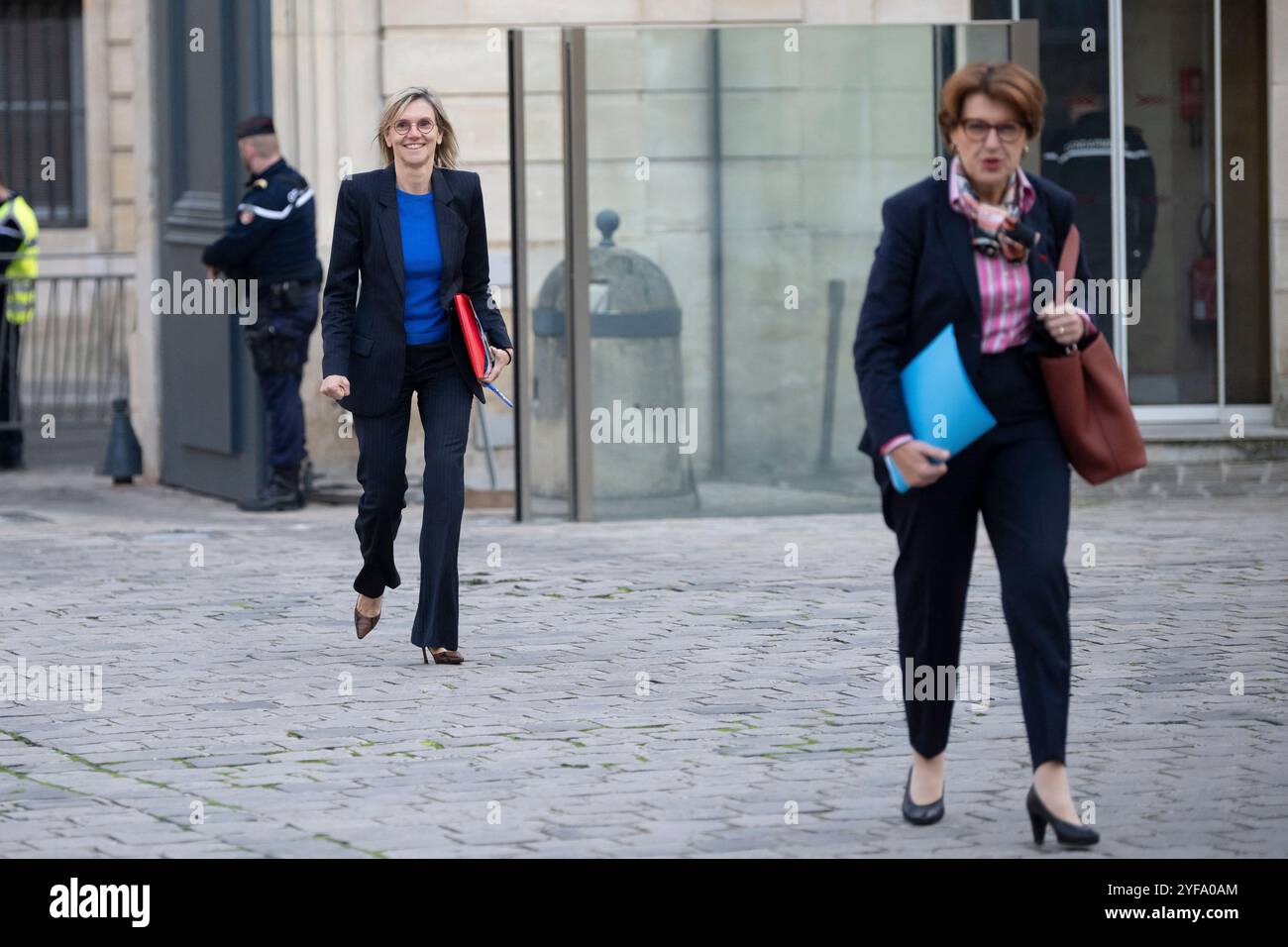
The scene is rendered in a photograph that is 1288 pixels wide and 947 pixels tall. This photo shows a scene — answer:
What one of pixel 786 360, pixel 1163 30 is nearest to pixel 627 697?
pixel 786 360

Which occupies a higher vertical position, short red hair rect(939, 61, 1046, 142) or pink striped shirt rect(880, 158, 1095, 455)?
short red hair rect(939, 61, 1046, 142)

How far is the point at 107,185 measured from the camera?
881 inches

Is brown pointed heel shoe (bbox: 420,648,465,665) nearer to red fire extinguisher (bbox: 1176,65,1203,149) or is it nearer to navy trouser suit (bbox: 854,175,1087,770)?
navy trouser suit (bbox: 854,175,1087,770)

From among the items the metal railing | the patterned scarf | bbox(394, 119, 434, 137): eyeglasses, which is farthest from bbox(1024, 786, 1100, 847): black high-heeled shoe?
the metal railing

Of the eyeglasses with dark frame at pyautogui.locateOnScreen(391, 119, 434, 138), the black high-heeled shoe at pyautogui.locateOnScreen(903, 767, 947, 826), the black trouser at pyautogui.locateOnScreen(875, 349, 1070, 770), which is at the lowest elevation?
the black high-heeled shoe at pyautogui.locateOnScreen(903, 767, 947, 826)

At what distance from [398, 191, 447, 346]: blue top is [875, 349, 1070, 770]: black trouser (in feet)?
8.46

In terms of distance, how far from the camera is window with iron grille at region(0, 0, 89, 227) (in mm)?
22719

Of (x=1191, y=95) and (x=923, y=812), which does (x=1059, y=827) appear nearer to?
(x=923, y=812)

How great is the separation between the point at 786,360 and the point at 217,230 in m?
3.10

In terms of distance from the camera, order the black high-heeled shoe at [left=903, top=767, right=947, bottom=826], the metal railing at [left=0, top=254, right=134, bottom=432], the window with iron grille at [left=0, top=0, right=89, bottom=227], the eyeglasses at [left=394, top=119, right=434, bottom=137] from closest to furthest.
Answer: the black high-heeled shoe at [left=903, top=767, right=947, bottom=826], the eyeglasses at [left=394, top=119, right=434, bottom=137], the metal railing at [left=0, top=254, right=134, bottom=432], the window with iron grille at [left=0, top=0, right=89, bottom=227]

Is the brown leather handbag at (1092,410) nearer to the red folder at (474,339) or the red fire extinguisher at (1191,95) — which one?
the red folder at (474,339)

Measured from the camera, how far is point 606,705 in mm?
6688

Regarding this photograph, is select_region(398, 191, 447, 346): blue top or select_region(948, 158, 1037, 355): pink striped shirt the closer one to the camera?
select_region(948, 158, 1037, 355): pink striped shirt

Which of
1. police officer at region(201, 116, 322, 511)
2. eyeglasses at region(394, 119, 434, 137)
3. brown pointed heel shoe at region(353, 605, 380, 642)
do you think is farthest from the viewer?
police officer at region(201, 116, 322, 511)
